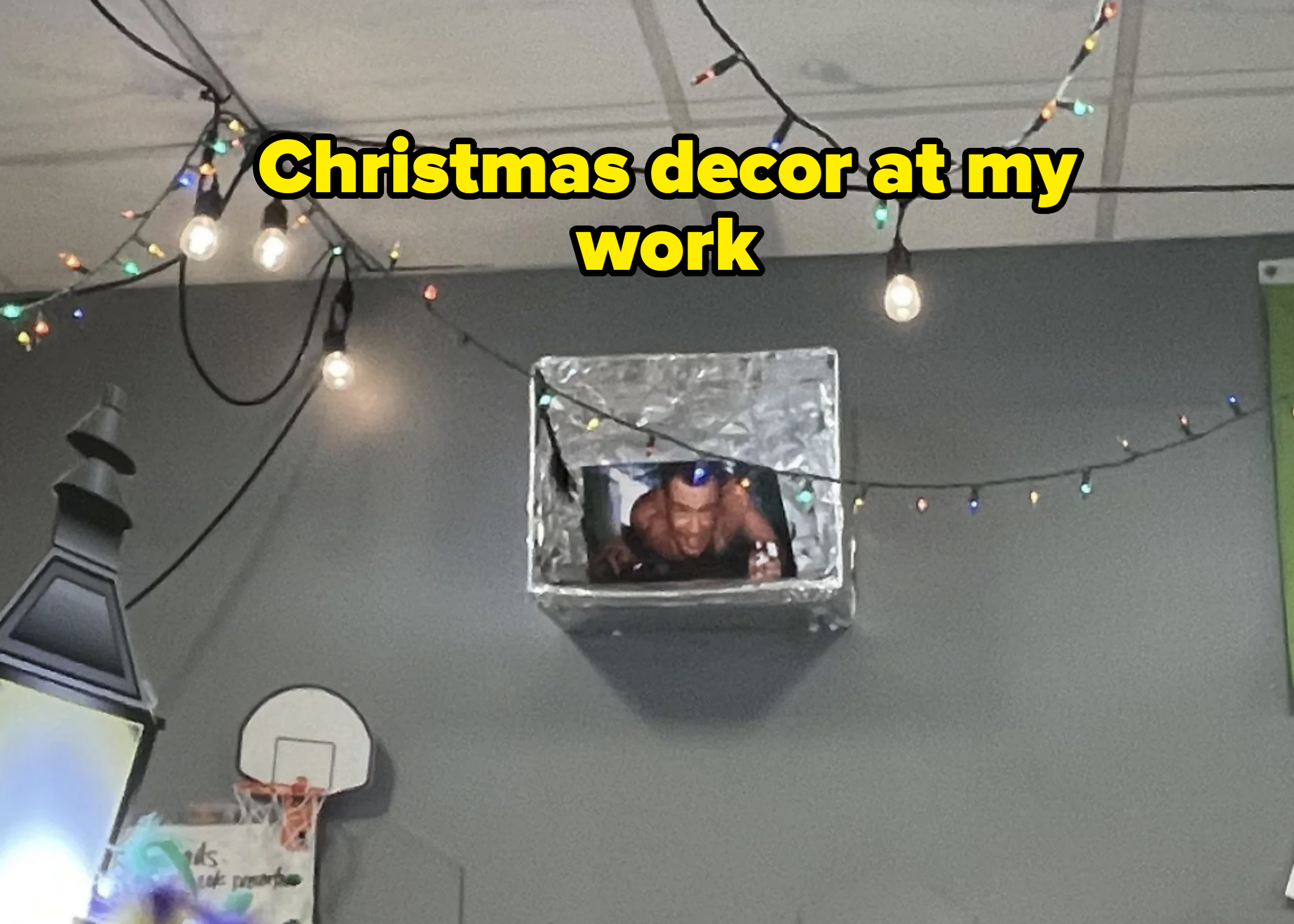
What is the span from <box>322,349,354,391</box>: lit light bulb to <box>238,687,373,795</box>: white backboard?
1.38 ft

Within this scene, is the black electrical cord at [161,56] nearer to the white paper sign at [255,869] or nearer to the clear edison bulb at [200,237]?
the clear edison bulb at [200,237]

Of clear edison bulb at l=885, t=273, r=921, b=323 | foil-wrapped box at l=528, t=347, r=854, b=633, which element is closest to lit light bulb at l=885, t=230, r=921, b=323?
clear edison bulb at l=885, t=273, r=921, b=323

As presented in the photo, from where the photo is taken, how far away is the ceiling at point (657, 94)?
1.46 metres

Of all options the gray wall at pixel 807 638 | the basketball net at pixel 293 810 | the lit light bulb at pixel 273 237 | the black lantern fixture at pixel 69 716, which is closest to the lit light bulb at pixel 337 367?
the gray wall at pixel 807 638

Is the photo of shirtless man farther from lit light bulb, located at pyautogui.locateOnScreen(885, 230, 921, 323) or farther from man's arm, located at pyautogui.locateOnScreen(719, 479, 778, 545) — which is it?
lit light bulb, located at pyautogui.locateOnScreen(885, 230, 921, 323)

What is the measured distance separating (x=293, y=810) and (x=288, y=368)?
64 cm

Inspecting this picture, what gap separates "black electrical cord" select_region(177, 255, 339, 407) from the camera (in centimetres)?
205

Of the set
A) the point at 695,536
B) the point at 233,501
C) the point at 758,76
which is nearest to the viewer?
the point at 758,76

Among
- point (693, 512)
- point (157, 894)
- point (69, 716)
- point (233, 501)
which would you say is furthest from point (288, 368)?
point (69, 716)

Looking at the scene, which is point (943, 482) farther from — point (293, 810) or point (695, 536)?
point (293, 810)

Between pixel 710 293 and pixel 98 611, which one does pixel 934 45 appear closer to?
pixel 710 293

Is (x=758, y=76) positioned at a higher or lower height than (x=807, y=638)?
higher

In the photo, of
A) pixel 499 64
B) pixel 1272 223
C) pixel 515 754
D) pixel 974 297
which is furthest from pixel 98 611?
pixel 1272 223

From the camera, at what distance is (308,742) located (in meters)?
1.88
